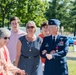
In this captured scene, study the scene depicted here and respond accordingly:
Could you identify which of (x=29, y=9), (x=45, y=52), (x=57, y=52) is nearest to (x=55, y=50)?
(x=57, y=52)

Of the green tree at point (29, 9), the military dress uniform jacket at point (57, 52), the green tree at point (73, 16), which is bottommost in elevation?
the green tree at point (73, 16)

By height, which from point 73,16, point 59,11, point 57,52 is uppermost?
point 57,52

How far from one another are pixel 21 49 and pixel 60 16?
6316 centimetres

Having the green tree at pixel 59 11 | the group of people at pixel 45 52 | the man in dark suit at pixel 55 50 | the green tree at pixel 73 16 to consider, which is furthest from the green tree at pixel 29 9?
the man in dark suit at pixel 55 50

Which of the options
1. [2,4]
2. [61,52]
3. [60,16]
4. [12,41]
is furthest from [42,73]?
[60,16]

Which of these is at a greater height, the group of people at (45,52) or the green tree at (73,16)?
the group of people at (45,52)

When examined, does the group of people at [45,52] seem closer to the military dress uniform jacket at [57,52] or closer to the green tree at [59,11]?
the military dress uniform jacket at [57,52]

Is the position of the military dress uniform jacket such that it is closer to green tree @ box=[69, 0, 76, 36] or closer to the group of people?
the group of people

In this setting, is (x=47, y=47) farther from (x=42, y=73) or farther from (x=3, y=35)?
(x=3, y=35)

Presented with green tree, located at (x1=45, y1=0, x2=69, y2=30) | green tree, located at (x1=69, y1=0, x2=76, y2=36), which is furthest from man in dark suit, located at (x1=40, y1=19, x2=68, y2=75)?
green tree, located at (x1=69, y1=0, x2=76, y2=36)

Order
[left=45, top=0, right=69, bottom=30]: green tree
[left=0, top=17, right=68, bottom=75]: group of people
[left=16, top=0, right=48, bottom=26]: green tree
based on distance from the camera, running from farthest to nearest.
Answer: [left=45, top=0, right=69, bottom=30]: green tree
[left=16, top=0, right=48, bottom=26]: green tree
[left=0, top=17, right=68, bottom=75]: group of people

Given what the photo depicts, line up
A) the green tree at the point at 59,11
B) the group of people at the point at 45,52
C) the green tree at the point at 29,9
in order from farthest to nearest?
the green tree at the point at 59,11
the green tree at the point at 29,9
the group of people at the point at 45,52

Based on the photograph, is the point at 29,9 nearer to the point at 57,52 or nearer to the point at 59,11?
the point at 59,11

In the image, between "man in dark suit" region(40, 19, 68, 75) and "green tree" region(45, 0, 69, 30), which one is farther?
"green tree" region(45, 0, 69, 30)
